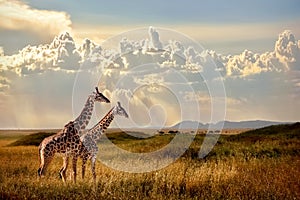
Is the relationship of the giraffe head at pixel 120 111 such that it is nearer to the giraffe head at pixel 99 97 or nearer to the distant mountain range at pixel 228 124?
the giraffe head at pixel 99 97

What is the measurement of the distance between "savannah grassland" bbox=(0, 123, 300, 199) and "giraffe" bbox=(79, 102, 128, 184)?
0.24 m

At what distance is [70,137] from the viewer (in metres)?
5.99

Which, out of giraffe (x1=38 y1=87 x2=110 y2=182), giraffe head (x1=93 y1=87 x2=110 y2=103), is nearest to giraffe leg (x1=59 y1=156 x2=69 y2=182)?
giraffe (x1=38 y1=87 x2=110 y2=182)

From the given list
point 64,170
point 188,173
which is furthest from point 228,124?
point 64,170

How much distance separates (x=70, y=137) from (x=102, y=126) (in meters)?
0.39

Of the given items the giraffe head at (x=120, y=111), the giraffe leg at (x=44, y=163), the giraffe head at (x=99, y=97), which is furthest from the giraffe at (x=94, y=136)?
the giraffe leg at (x=44, y=163)

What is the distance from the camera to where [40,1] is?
677 centimetres

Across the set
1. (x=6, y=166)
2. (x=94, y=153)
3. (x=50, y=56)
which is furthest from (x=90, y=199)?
(x=50, y=56)

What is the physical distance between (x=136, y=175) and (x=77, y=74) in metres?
1.47

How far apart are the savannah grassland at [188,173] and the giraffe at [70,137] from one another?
26 cm

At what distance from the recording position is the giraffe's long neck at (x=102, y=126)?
605cm

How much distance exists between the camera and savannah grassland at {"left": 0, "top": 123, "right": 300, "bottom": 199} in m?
5.97

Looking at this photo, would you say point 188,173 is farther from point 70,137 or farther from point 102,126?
point 70,137

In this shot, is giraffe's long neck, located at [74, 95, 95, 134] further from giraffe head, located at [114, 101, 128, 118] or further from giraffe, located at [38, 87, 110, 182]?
giraffe head, located at [114, 101, 128, 118]
